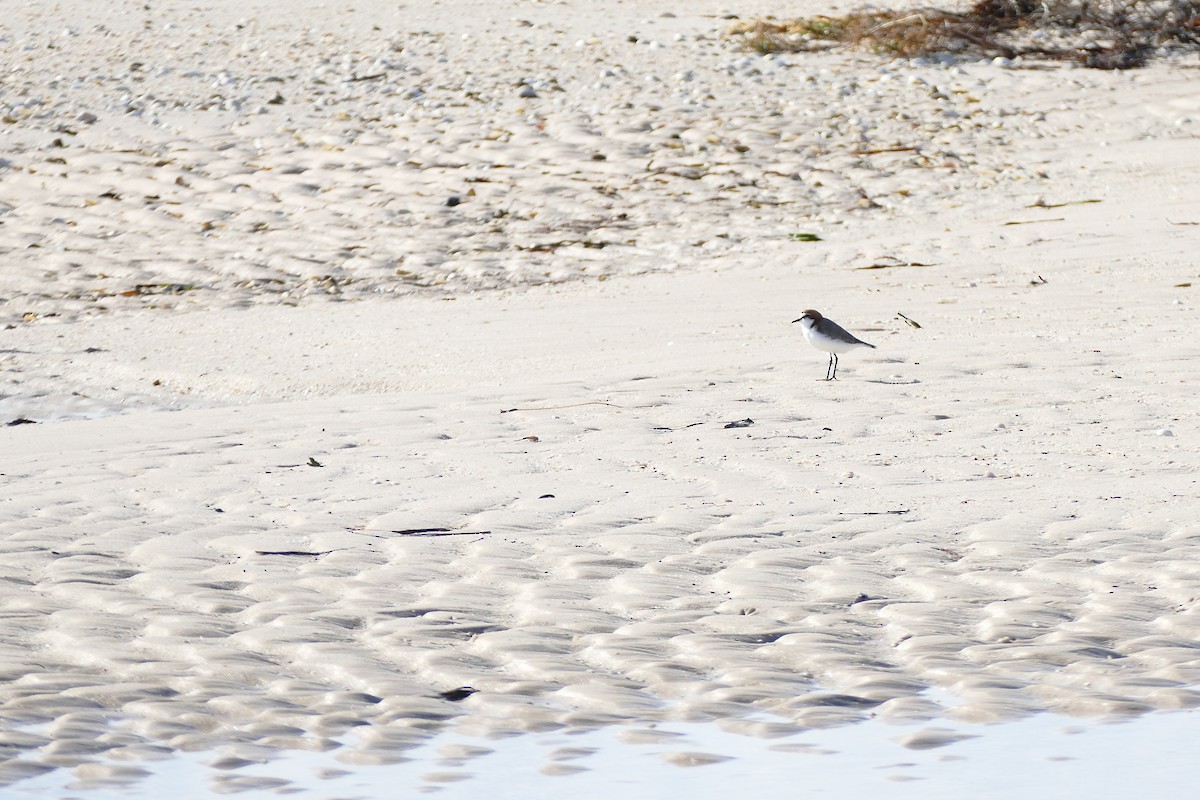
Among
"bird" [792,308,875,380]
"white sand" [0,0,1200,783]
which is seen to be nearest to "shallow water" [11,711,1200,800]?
"white sand" [0,0,1200,783]

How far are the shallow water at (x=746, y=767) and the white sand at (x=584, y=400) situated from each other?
0.29ft

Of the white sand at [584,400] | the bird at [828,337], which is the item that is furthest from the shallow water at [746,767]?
the bird at [828,337]

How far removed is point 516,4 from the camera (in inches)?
642

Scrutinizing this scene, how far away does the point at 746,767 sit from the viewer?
10.0 ft

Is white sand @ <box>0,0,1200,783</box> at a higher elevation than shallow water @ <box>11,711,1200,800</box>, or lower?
higher

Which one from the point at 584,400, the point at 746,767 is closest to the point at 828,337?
the point at 584,400

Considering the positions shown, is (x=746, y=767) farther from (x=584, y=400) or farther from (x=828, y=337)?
(x=828, y=337)

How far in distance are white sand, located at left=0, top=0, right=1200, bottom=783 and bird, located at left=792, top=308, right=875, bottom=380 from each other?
11 cm

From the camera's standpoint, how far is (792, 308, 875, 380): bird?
6148 mm

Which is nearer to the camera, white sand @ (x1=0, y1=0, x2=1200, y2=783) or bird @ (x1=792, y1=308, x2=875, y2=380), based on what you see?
white sand @ (x1=0, y1=0, x2=1200, y2=783)

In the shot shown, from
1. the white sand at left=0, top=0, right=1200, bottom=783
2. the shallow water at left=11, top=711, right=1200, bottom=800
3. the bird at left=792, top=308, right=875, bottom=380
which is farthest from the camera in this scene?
the bird at left=792, top=308, right=875, bottom=380

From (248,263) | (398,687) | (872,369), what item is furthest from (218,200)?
(398,687)

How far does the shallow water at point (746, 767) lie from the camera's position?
9.70ft

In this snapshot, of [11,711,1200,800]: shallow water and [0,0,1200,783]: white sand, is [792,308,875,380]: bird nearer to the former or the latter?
[0,0,1200,783]: white sand
